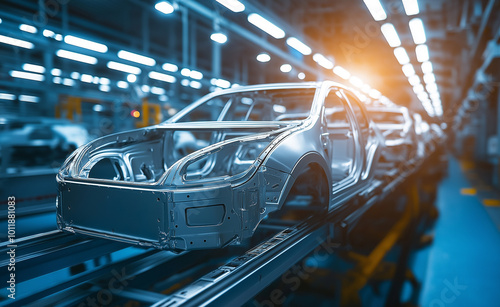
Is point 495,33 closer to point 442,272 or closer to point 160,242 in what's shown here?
point 442,272

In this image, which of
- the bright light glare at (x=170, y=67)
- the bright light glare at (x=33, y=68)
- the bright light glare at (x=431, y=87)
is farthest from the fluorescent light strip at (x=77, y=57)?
the bright light glare at (x=431, y=87)

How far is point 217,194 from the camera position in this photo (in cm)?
197

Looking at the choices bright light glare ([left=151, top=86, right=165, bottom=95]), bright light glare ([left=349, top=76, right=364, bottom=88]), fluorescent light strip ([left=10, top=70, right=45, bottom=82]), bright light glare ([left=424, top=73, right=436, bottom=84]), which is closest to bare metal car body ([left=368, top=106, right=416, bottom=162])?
bright light glare ([left=349, top=76, right=364, bottom=88])

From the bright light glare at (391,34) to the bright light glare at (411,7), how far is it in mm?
750

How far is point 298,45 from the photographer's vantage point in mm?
7051

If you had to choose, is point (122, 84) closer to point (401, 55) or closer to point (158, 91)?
point (158, 91)

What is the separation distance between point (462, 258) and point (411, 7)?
11.9 ft

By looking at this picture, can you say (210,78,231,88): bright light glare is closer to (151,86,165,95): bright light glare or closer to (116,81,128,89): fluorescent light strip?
(116,81,128,89): fluorescent light strip

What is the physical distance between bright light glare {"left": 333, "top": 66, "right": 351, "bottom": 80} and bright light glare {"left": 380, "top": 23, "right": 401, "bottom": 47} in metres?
2.19

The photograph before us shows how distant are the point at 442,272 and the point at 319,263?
117 cm

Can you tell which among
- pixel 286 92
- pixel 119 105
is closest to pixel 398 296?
pixel 286 92

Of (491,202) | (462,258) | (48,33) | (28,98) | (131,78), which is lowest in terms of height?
(462,258)

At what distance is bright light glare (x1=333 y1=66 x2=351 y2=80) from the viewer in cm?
972

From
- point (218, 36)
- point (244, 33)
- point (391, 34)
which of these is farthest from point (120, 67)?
point (391, 34)
